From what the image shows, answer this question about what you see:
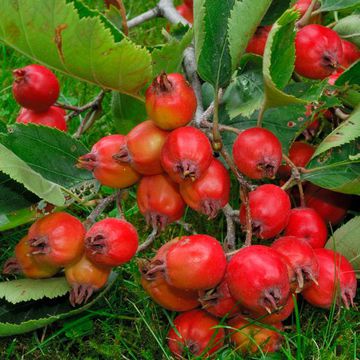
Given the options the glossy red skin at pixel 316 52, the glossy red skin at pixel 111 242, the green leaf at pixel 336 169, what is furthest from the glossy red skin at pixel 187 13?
the glossy red skin at pixel 111 242

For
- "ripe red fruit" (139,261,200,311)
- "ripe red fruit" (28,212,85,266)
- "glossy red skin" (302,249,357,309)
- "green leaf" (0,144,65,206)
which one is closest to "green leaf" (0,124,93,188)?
"green leaf" (0,144,65,206)

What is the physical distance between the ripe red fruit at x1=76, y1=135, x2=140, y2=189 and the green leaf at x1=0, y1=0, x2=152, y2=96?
136 millimetres

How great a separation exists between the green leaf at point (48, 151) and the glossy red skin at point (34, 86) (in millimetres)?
170

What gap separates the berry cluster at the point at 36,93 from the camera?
1687mm

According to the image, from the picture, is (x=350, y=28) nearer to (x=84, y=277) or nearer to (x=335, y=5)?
(x=335, y=5)

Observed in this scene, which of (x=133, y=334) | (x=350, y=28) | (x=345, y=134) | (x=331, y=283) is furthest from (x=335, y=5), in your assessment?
(x=133, y=334)

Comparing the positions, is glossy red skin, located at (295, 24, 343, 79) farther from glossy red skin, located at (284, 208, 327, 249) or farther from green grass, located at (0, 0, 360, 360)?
green grass, located at (0, 0, 360, 360)

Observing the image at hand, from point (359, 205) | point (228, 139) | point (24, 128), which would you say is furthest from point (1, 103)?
point (359, 205)

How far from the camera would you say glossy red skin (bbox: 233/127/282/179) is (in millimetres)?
Result: 1321

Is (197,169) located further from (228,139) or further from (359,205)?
(359,205)

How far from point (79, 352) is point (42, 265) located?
244 mm

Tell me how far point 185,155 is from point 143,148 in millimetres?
102

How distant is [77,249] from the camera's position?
4.49 feet

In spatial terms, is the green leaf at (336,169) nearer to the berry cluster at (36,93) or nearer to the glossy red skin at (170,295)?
the glossy red skin at (170,295)
